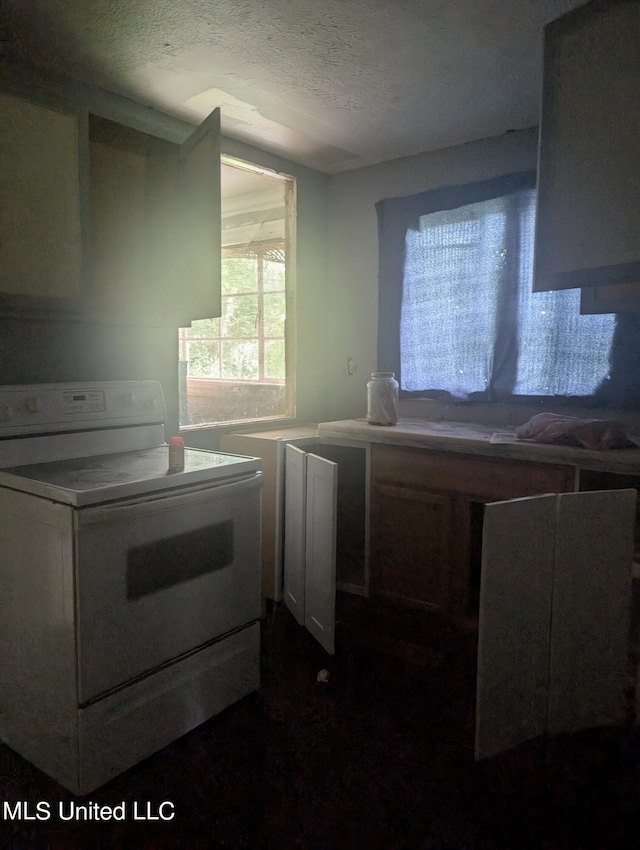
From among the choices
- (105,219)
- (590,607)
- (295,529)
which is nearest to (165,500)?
(295,529)

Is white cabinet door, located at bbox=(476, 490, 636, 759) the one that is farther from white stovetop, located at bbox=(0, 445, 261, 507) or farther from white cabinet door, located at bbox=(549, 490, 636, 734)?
white stovetop, located at bbox=(0, 445, 261, 507)

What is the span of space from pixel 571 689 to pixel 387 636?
845 millimetres

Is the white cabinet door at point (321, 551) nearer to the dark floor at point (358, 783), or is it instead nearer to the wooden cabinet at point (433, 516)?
the dark floor at point (358, 783)

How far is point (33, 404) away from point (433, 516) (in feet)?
5.19

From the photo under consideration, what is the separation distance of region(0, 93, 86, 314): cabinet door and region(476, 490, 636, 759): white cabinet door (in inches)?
59.6

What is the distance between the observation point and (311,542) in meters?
2.35

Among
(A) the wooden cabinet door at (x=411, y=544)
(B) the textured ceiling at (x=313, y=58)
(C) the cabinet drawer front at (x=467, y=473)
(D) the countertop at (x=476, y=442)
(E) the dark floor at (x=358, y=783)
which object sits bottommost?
(E) the dark floor at (x=358, y=783)

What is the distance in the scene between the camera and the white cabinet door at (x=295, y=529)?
7.91 ft

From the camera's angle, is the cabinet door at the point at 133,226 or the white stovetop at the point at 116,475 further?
the cabinet door at the point at 133,226

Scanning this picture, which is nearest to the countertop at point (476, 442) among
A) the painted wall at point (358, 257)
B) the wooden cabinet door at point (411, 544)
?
the wooden cabinet door at point (411, 544)

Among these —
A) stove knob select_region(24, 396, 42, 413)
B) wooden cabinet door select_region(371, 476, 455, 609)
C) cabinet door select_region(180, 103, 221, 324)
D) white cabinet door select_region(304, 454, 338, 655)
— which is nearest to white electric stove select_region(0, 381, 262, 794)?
stove knob select_region(24, 396, 42, 413)

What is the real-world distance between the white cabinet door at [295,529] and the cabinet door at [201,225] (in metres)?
0.72

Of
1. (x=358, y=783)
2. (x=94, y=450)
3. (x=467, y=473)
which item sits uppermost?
(x=94, y=450)

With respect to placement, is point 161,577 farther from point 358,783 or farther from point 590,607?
point 590,607
